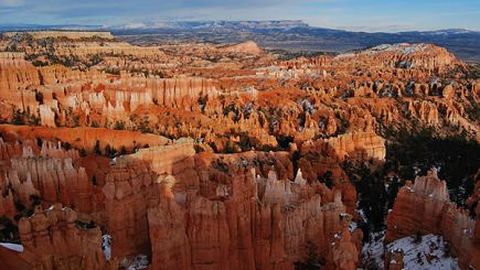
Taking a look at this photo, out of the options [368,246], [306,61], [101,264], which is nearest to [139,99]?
[368,246]

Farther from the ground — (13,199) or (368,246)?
(13,199)

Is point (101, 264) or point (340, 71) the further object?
point (340, 71)

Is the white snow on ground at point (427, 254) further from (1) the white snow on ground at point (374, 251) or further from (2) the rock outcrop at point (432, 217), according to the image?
(1) the white snow on ground at point (374, 251)

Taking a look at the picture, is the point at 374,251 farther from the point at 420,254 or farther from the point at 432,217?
the point at 420,254

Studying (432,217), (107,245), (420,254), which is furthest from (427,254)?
(107,245)

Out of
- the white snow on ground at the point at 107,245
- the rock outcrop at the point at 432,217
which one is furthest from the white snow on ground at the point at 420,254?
the white snow on ground at the point at 107,245

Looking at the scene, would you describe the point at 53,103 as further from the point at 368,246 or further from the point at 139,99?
the point at 368,246

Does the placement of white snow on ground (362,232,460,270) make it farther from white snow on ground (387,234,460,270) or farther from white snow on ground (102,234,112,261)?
white snow on ground (102,234,112,261)

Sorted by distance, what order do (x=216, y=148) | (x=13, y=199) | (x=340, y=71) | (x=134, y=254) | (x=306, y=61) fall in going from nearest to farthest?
(x=134, y=254) < (x=13, y=199) < (x=216, y=148) < (x=340, y=71) < (x=306, y=61)

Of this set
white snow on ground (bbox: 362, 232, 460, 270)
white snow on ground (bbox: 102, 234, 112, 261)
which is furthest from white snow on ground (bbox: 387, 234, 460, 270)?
white snow on ground (bbox: 102, 234, 112, 261)
